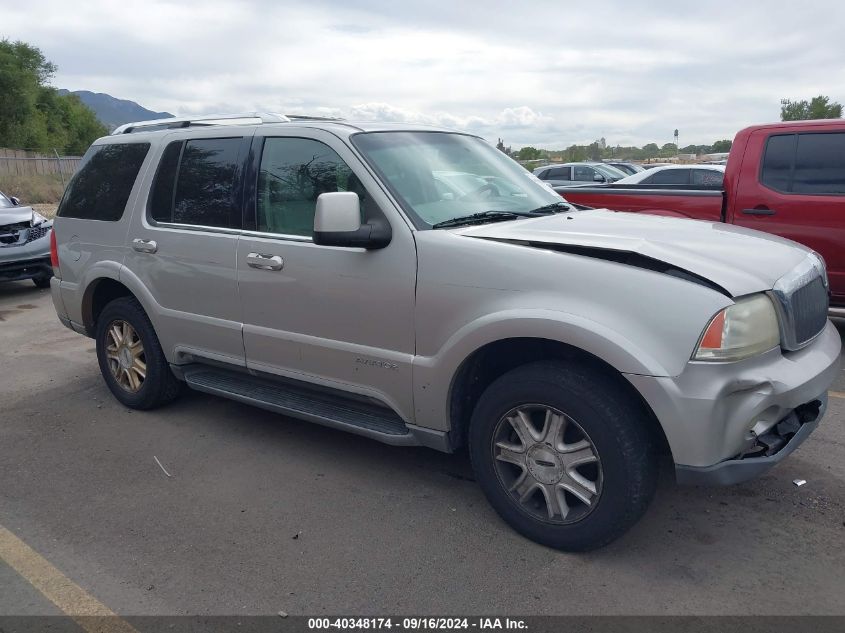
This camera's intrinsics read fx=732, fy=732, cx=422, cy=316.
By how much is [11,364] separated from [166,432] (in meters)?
2.68

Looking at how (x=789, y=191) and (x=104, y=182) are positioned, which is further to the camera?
(x=789, y=191)

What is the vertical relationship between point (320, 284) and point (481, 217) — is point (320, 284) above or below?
below

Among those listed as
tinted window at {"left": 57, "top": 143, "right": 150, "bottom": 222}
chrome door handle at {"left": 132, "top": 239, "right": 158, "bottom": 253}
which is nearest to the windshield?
chrome door handle at {"left": 132, "top": 239, "right": 158, "bottom": 253}

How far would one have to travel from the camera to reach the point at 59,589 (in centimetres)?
314

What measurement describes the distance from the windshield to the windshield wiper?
0.03 m

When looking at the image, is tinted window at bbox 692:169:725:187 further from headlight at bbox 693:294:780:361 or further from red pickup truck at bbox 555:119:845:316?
headlight at bbox 693:294:780:361

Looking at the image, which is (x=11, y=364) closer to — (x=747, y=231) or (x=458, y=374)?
(x=458, y=374)

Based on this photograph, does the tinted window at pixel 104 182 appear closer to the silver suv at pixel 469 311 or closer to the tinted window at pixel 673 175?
the silver suv at pixel 469 311

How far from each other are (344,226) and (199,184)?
160 centimetres

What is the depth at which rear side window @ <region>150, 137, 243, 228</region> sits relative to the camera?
4410 millimetres

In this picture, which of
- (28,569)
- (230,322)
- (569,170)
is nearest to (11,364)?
(230,322)

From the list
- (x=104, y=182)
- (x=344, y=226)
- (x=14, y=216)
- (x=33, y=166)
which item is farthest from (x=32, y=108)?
(x=344, y=226)

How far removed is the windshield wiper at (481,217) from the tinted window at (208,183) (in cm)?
138

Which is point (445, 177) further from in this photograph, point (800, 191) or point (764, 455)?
point (800, 191)
